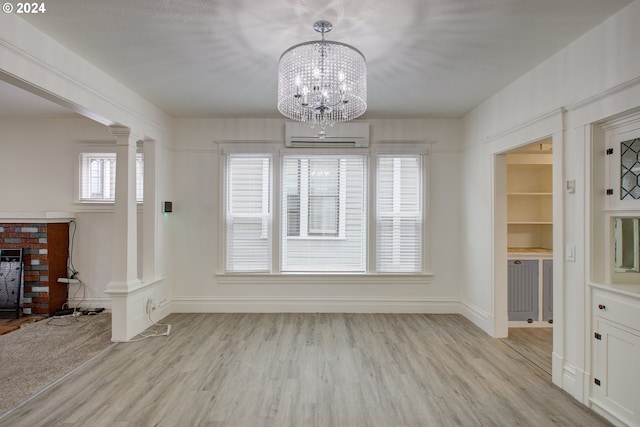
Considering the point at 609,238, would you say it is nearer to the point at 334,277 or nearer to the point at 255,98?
the point at 334,277

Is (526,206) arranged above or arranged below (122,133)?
below

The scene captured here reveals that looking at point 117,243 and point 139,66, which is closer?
point 139,66

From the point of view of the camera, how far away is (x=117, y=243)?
12.0 ft

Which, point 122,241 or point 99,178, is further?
point 99,178

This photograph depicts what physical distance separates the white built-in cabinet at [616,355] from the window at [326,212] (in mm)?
2414

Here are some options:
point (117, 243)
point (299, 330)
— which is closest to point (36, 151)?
point (117, 243)

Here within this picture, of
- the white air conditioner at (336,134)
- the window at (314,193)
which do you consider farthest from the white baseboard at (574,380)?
the white air conditioner at (336,134)

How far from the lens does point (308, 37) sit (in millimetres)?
2641

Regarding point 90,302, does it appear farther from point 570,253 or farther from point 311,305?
point 570,253

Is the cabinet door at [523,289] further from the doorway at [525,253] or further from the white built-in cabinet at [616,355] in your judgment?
the white built-in cabinet at [616,355]

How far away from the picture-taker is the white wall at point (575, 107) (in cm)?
221

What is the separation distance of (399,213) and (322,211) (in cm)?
112

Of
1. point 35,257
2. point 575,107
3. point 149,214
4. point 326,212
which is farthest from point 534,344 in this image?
point 35,257

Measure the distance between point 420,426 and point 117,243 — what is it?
346cm
